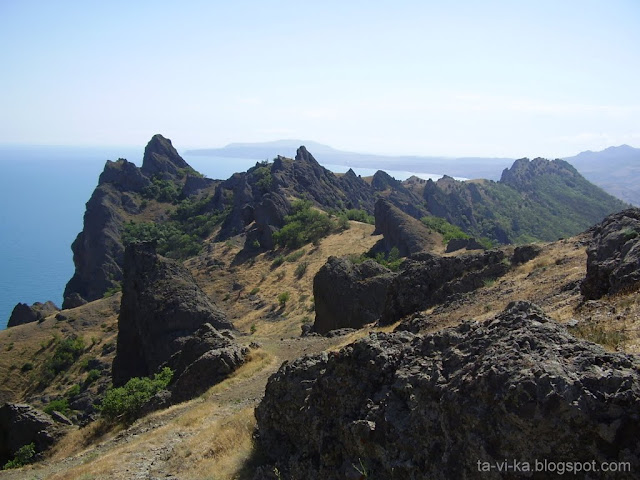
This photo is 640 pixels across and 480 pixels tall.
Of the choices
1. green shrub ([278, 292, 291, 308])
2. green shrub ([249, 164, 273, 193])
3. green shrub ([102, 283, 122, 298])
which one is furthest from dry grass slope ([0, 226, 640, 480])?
green shrub ([249, 164, 273, 193])

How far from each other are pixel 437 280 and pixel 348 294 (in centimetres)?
834

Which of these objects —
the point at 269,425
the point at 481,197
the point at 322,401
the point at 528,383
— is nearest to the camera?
the point at 528,383

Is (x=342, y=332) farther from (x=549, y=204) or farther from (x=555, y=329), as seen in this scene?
(x=549, y=204)

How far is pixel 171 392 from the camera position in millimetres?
19047

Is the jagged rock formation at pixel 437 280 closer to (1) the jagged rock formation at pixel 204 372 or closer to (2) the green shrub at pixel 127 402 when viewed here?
(1) the jagged rock formation at pixel 204 372

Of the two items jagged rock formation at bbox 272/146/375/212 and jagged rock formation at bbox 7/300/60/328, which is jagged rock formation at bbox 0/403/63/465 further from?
jagged rock formation at bbox 272/146/375/212

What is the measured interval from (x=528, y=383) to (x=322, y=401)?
11.8 ft

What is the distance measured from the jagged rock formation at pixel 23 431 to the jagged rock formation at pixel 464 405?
15.0 metres

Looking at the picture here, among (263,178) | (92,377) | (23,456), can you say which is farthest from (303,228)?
(23,456)

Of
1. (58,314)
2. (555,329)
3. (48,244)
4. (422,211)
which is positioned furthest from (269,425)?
(48,244)

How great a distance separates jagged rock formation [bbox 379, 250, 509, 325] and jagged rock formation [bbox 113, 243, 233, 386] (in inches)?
500

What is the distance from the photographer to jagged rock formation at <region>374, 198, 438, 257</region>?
50750 millimetres

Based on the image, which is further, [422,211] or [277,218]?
[422,211]

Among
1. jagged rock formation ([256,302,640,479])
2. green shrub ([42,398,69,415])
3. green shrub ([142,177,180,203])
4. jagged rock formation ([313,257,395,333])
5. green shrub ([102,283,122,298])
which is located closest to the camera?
jagged rock formation ([256,302,640,479])
